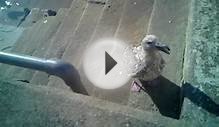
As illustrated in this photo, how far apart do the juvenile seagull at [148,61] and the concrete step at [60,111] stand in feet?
→ 2.78

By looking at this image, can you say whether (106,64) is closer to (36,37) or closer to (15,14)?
(36,37)

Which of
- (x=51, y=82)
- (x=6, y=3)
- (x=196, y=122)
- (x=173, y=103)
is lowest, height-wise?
(x=6, y=3)

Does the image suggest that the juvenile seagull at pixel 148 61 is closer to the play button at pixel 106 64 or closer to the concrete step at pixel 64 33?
the play button at pixel 106 64

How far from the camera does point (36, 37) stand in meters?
6.70

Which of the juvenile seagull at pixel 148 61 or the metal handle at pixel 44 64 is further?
the metal handle at pixel 44 64

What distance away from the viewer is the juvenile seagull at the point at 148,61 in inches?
163

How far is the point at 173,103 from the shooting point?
14.0 feet

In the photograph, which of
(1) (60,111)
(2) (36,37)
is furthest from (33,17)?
(1) (60,111)

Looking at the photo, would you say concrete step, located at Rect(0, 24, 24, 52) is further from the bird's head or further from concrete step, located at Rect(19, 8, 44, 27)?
the bird's head

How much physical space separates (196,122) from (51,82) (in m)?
2.57

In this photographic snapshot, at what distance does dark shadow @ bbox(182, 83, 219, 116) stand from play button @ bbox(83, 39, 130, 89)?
1197 mm

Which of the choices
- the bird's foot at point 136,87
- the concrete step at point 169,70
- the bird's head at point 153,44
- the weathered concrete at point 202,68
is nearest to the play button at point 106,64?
the bird's foot at point 136,87

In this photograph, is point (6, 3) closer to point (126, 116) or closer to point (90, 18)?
point (90, 18)

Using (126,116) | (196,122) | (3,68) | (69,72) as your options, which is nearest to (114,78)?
(69,72)
